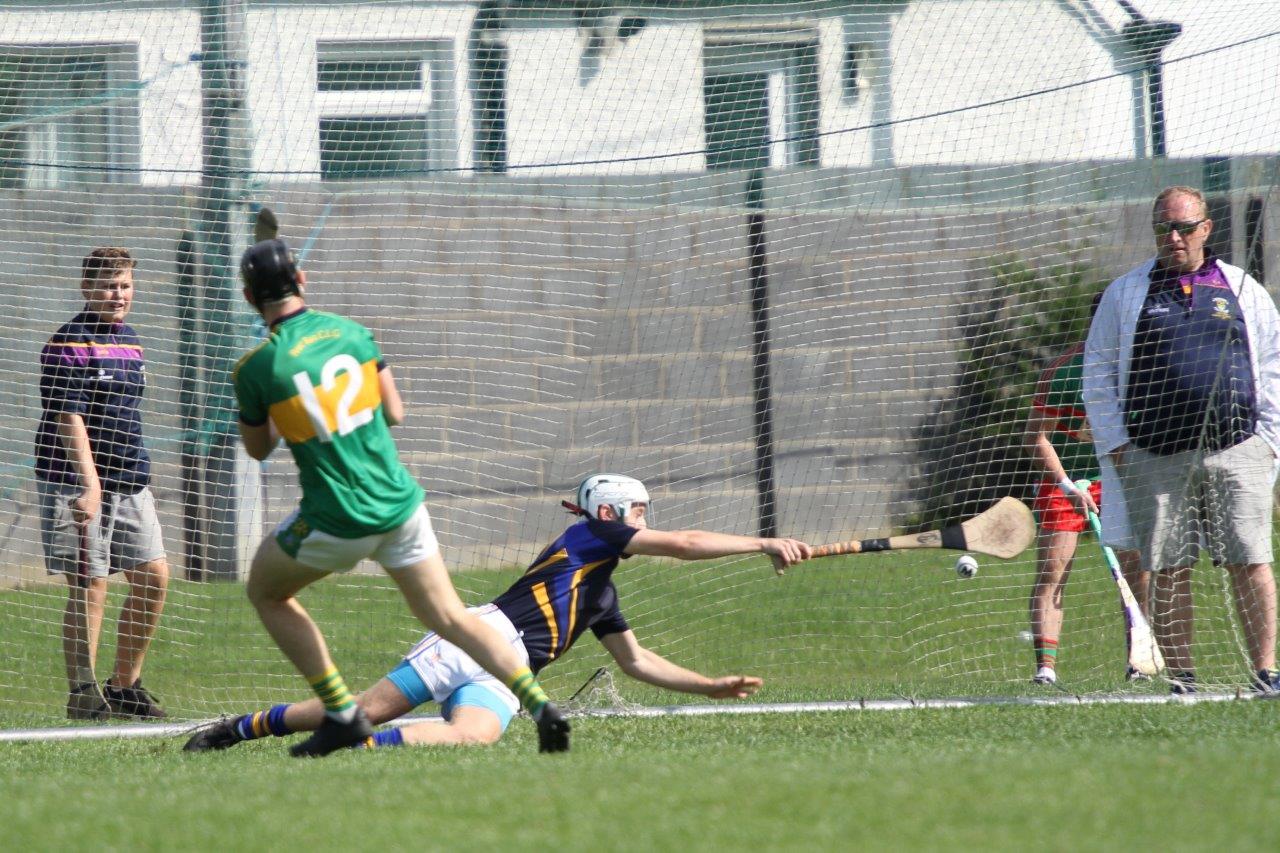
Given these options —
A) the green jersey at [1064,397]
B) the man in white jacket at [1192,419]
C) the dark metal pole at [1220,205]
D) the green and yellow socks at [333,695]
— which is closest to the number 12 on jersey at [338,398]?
the green and yellow socks at [333,695]

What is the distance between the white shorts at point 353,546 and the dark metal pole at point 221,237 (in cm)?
319

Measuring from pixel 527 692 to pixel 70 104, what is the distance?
193 inches

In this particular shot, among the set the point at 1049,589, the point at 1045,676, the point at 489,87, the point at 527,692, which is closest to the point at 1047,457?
the point at 1049,589

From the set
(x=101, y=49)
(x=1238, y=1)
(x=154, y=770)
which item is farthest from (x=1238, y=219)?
(x=101, y=49)

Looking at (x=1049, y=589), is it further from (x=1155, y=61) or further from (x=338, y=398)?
(x=338, y=398)

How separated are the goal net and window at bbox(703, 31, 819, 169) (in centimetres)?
3

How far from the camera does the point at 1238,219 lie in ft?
22.6

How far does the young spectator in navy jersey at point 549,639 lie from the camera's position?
491cm

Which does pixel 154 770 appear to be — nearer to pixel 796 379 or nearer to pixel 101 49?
pixel 101 49

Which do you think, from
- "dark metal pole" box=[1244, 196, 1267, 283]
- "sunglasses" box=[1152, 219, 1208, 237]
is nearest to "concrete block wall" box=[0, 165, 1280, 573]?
Answer: "dark metal pole" box=[1244, 196, 1267, 283]

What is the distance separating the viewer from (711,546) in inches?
193

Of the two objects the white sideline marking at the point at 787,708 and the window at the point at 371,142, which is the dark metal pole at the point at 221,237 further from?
the white sideline marking at the point at 787,708

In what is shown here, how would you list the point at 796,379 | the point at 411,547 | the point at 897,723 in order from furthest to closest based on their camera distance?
the point at 796,379
the point at 897,723
the point at 411,547

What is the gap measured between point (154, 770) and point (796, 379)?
5952 mm
